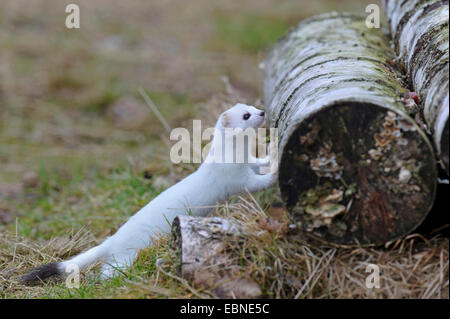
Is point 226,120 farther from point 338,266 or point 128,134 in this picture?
point 128,134

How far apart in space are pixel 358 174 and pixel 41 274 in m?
1.59

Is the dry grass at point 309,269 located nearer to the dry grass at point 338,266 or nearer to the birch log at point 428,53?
the dry grass at point 338,266

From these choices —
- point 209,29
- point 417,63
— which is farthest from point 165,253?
point 209,29

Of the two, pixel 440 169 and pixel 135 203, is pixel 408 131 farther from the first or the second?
pixel 135 203

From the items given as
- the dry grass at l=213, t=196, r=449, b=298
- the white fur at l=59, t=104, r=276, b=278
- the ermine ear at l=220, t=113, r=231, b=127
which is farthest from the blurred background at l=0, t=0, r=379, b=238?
the dry grass at l=213, t=196, r=449, b=298

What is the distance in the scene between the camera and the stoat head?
2.98 meters

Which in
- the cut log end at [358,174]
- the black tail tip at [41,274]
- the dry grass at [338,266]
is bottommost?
the black tail tip at [41,274]

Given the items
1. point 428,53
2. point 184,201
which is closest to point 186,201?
point 184,201

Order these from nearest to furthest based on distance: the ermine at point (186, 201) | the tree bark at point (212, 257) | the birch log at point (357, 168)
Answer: the birch log at point (357, 168)
the tree bark at point (212, 257)
the ermine at point (186, 201)

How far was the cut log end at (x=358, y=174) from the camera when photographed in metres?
2.19

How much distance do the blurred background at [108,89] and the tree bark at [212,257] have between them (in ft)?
4.10

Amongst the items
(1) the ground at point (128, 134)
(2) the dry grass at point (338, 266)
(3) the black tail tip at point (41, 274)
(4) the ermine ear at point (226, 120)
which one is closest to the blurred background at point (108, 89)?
(1) the ground at point (128, 134)

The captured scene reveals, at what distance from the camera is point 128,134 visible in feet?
18.5

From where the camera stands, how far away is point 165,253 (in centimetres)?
255
